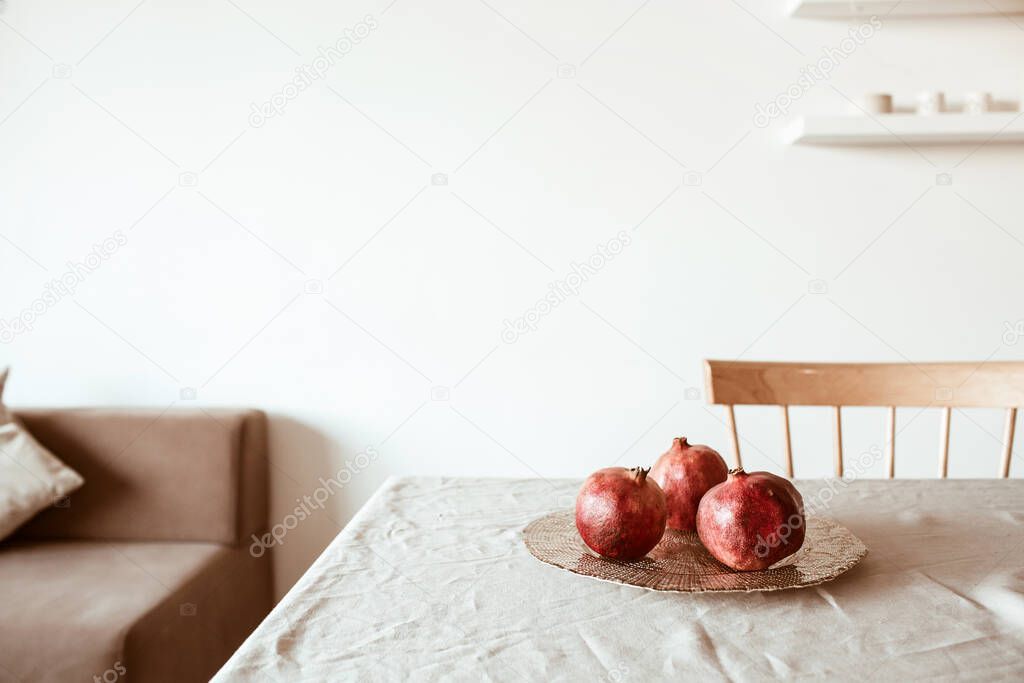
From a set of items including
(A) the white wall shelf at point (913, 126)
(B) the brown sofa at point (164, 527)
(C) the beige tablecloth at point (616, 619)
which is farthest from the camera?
(A) the white wall shelf at point (913, 126)

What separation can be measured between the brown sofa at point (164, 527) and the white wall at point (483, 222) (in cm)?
17

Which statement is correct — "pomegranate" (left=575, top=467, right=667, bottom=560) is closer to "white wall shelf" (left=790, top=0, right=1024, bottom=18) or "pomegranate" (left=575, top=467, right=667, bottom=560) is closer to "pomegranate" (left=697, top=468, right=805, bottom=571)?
"pomegranate" (left=697, top=468, right=805, bottom=571)

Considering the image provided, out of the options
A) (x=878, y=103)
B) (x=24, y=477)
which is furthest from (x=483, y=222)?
(x=24, y=477)

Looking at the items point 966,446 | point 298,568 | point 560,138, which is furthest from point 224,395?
point 966,446

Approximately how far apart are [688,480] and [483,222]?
150 centimetres

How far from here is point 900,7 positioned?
86.7 inches

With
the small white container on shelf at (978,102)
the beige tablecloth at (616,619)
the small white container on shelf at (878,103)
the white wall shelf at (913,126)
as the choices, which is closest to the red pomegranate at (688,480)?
the beige tablecloth at (616,619)

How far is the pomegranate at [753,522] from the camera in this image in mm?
827

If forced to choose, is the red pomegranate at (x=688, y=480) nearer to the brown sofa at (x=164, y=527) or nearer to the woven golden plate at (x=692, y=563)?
the woven golden plate at (x=692, y=563)

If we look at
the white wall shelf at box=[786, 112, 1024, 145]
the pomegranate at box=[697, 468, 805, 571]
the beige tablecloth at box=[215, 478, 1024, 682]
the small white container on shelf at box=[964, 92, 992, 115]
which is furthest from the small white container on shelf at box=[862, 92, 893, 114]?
the pomegranate at box=[697, 468, 805, 571]

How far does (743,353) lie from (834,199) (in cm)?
48

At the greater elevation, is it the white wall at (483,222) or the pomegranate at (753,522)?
the white wall at (483,222)

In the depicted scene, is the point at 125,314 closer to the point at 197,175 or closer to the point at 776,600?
the point at 197,175

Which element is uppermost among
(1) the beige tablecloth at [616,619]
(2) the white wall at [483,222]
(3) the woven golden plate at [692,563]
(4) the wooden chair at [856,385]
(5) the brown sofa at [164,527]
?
(2) the white wall at [483,222]
